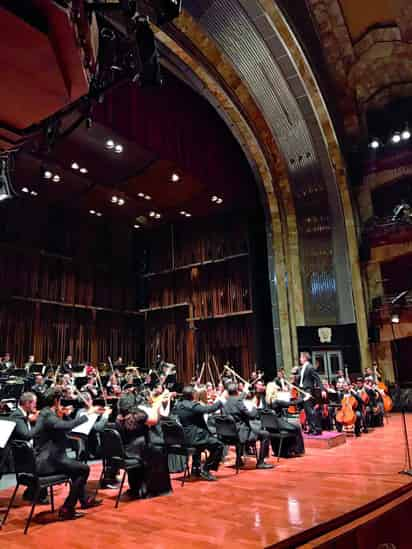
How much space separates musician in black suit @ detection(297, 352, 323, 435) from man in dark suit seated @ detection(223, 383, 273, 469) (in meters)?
1.92

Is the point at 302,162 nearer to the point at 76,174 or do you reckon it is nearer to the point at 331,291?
the point at 331,291

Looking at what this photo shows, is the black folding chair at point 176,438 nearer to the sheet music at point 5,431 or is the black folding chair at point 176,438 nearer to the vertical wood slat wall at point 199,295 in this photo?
the sheet music at point 5,431

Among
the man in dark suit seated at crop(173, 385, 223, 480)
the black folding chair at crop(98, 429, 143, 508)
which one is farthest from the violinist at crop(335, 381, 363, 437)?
the black folding chair at crop(98, 429, 143, 508)

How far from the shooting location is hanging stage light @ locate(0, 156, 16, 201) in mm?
8617

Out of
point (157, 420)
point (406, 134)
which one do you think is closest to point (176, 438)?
point (157, 420)

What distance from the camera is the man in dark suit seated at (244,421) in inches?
246

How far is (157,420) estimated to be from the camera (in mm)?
5406

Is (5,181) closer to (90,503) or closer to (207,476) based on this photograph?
(90,503)

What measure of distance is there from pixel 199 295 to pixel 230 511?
1321 centimetres

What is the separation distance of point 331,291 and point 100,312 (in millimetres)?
8942

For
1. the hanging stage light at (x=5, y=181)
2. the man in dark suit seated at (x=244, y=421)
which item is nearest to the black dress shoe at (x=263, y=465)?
the man in dark suit seated at (x=244, y=421)

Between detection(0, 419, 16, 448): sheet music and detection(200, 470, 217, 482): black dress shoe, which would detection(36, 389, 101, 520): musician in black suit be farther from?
detection(200, 470, 217, 482): black dress shoe

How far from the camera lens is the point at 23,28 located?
1721 millimetres

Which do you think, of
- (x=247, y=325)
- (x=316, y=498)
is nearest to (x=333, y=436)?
(x=316, y=498)
